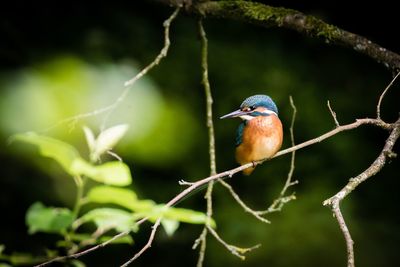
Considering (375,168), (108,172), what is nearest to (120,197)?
(108,172)

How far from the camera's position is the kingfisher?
3006 millimetres

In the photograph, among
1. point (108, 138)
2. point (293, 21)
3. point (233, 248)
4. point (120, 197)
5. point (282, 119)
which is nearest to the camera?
point (120, 197)

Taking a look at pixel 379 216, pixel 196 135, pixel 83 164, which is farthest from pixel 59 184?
pixel 83 164

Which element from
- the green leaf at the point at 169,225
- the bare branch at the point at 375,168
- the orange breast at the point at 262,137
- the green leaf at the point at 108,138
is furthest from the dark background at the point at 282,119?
the green leaf at the point at 169,225

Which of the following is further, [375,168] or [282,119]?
[282,119]

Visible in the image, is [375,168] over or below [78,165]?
below

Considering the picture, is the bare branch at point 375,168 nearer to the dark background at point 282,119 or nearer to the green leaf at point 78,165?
the green leaf at point 78,165

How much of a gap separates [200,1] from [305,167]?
2.05 m

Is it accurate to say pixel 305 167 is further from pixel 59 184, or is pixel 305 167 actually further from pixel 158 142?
pixel 158 142

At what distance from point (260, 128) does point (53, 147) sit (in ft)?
7.34

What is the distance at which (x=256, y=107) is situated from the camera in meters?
3.05

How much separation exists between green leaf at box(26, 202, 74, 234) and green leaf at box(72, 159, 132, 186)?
88mm

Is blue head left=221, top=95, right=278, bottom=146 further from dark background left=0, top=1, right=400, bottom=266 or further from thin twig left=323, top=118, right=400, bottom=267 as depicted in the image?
dark background left=0, top=1, right=400, bottom=266

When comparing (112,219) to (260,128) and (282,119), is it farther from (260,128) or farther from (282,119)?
(282,119)
